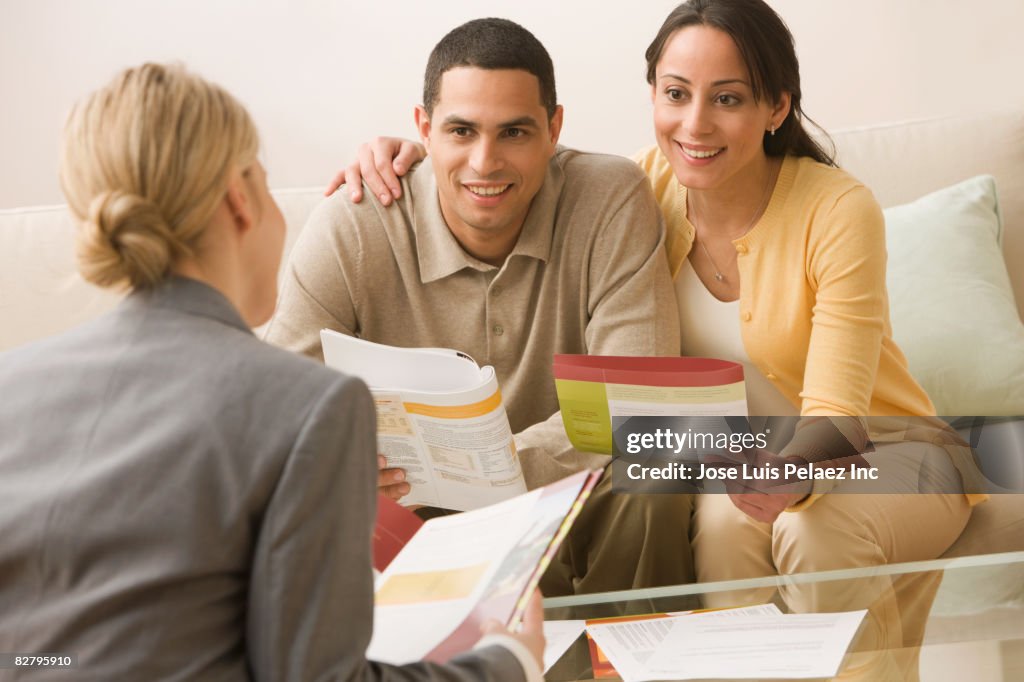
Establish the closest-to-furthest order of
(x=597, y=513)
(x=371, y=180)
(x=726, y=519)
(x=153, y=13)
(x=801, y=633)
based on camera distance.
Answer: (x=801, y=633) < (x=726, y=519) < (x=597, y=513) < (x=371, y=180) < (x=153, y=13)

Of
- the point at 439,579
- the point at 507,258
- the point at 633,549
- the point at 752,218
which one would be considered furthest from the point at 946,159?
the point at 439,579

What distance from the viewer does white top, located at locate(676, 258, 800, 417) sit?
5.71 ft

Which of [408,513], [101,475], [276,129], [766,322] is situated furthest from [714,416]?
[276,129]

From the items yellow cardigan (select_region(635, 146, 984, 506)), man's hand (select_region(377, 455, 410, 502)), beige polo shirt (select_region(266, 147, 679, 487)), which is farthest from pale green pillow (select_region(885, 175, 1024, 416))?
man's hand (select_region(377, 455, 410, 502))

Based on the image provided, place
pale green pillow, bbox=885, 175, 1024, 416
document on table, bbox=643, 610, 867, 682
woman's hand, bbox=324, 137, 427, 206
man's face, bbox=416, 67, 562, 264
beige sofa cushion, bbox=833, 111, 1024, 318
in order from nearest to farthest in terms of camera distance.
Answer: document on table, bbox=643, 610, 867, 682, man's face, bbox=416, 67, 562, 264, woman's hand, bbox=324, 137, 427, 206, pale green pillow, bbox=885, 175, 1024, 416, beige sofa cushion, bbox=833, 111, 1024, 318

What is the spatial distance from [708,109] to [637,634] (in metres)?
0.85

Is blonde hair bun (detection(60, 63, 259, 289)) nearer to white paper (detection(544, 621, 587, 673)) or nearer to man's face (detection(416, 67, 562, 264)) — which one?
white paper (detection(544, 621, 587, 673))

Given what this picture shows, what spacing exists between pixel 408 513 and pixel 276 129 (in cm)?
146

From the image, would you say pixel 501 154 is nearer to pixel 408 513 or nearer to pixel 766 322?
pixel 766 322

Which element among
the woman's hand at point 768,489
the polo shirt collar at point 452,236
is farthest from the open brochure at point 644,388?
the polo shirt collar at point 452,236

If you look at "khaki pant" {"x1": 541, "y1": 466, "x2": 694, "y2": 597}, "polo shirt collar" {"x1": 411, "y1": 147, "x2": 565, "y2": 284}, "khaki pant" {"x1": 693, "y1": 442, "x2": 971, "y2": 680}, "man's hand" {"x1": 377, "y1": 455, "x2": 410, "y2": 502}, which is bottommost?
"khaki pant" {"x1": 541, "y1": 466, "x2": 694, "y2": 597}

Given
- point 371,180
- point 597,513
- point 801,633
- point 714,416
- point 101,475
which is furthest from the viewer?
point 371,180

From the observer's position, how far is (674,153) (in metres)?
1.74

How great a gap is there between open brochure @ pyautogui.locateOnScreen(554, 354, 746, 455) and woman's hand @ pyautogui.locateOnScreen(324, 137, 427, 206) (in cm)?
53
